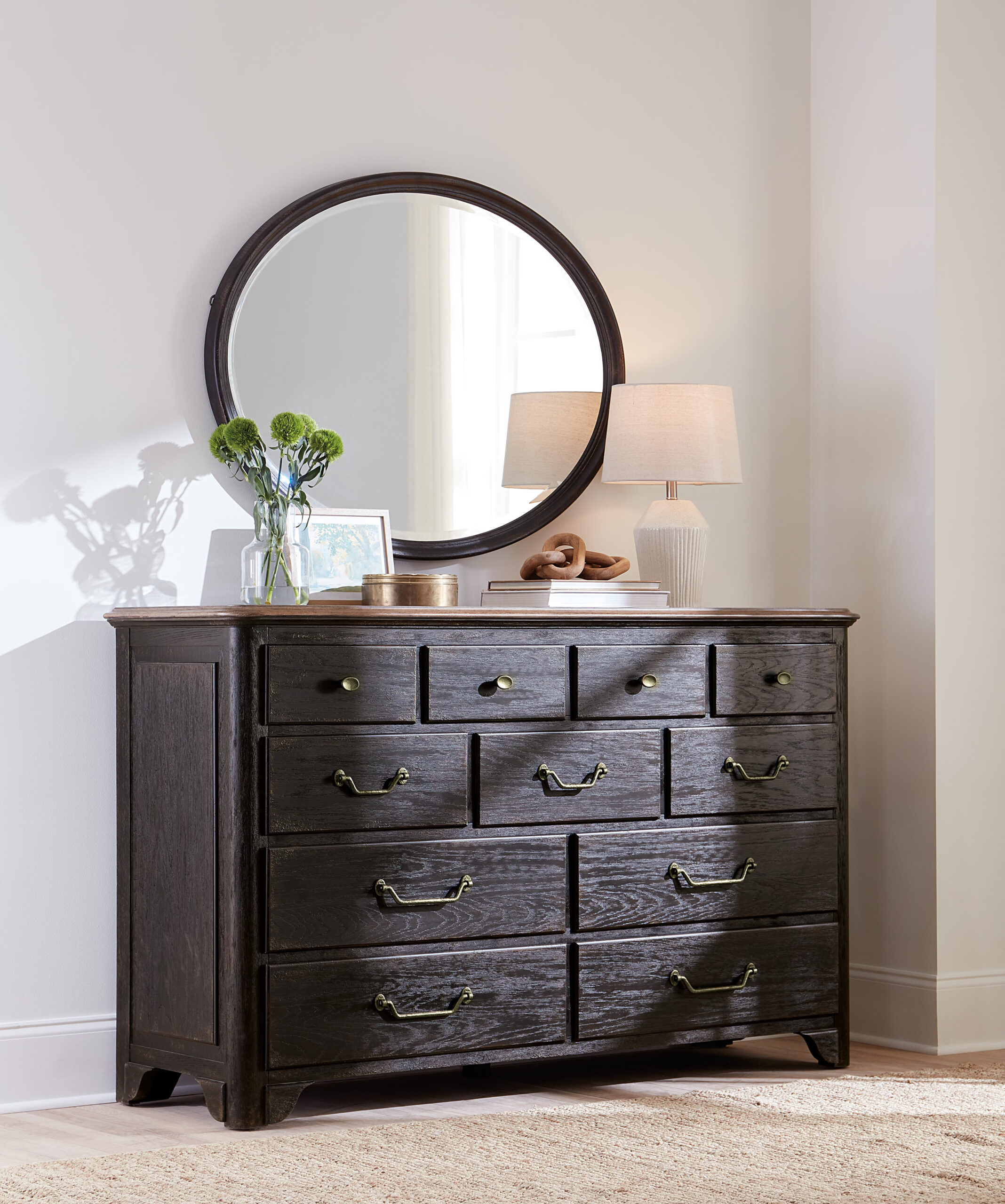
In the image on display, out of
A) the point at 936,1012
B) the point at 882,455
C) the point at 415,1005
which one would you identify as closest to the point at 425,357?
the point at 882,455

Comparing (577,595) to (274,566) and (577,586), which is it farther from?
(274,566)

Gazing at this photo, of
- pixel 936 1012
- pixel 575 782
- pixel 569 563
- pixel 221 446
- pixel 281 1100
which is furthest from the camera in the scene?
pixel 936 1012

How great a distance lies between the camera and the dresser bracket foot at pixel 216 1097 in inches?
95.8

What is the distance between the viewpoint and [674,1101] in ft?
8.71

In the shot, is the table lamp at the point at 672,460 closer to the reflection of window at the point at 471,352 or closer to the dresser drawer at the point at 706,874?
the reflection of window at the point at 471,352

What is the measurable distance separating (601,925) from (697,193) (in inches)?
67.3

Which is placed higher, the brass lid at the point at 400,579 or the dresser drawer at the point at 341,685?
the brass lid at the point at 400,579

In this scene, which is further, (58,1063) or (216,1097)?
(58,1063)

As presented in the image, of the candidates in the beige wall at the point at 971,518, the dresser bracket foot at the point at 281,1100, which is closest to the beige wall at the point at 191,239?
the beige wall at the point at 971,518

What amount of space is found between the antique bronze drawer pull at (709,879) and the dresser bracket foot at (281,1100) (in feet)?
2.47

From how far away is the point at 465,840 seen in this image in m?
2.58

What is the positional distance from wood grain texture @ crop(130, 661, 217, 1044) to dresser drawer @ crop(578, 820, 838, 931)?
0.66 metres

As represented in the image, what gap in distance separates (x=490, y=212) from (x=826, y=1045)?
1.82 meters

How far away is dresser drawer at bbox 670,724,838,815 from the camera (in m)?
2.77
